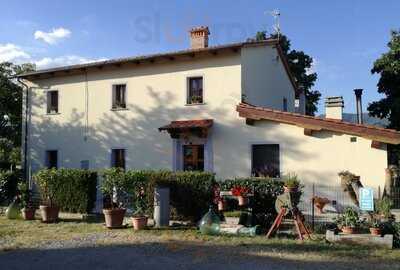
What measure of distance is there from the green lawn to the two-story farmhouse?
5.24m

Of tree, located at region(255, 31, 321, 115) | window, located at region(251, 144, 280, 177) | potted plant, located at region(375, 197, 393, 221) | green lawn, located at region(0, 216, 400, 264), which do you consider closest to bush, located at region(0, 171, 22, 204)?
green lawn, located at region(0, 216, 400, 264)

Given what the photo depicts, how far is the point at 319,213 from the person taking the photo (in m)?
14.2

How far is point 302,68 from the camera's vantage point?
36000mm

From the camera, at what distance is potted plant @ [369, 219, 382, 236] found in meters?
9.90

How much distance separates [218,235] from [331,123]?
20.2 feet

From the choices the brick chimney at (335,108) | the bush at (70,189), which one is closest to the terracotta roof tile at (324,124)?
the brick chimney at (335,108)

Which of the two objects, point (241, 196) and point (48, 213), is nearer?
→ point (241, 196)

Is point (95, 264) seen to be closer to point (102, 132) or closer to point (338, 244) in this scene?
point (338, 244)

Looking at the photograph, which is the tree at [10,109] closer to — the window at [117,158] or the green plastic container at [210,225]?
the window at [117,158]

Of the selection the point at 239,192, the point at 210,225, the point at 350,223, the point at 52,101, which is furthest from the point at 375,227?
the point at 52,101

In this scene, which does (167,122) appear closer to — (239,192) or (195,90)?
(195,90)

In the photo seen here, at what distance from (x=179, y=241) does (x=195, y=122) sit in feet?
25.2

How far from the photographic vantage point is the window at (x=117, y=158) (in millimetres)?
20094

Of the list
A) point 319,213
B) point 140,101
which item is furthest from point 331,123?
point 140,101
